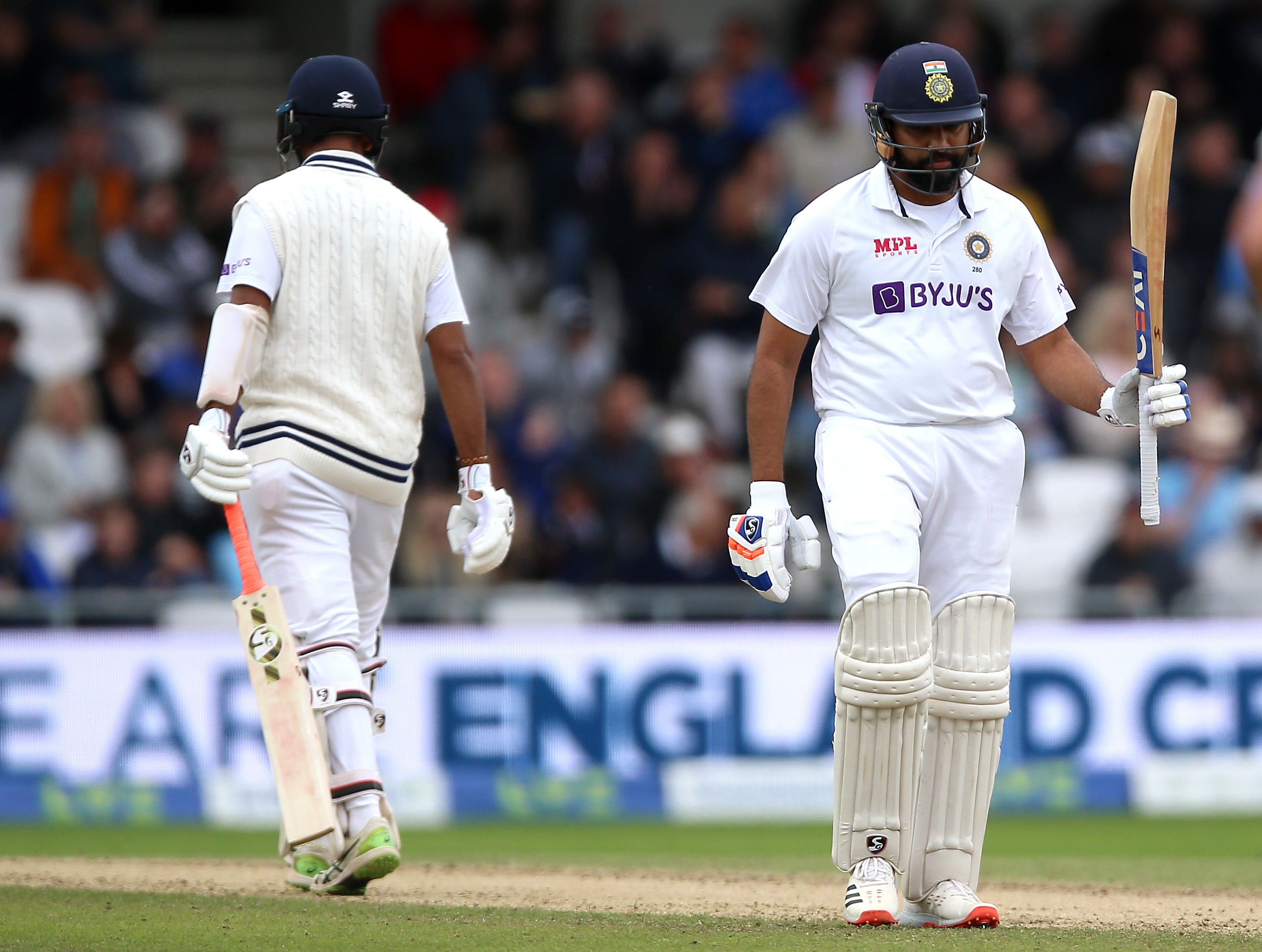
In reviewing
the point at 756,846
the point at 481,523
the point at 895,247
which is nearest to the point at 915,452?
the point at 895,247

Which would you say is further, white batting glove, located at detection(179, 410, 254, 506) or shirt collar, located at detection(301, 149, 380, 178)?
shirt collar, located at detection(301, 149, 380, 178)

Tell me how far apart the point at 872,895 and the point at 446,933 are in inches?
45.3

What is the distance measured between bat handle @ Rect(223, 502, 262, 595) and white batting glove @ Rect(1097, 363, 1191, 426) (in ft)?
8.29

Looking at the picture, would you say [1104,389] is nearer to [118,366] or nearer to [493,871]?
[493,871]

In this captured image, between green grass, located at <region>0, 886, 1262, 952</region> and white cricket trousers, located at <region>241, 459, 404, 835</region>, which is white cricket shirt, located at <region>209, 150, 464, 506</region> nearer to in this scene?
white cricket trousers, located at <region>241, 459, 404, 835</region>

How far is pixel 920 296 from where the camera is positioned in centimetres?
546

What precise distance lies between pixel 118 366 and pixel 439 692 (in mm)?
3208

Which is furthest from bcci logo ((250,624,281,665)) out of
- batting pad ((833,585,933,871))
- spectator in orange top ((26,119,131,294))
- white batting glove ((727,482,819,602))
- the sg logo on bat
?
spectator in orange top ((26,119,131,294))

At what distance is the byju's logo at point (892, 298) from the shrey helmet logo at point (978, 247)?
223mm

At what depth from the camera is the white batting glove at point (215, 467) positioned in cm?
567

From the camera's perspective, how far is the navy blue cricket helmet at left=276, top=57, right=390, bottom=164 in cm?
622

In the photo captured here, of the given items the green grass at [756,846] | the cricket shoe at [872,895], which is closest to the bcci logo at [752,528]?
the cricket shoe at [872,895]

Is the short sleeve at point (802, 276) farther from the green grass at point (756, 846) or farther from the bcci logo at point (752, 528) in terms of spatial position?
the green grass at point (756, 846)

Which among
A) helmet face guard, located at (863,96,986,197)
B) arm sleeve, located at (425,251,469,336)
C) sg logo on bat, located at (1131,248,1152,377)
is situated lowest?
sg logo on bat, located at (1131,248,1152,377)
